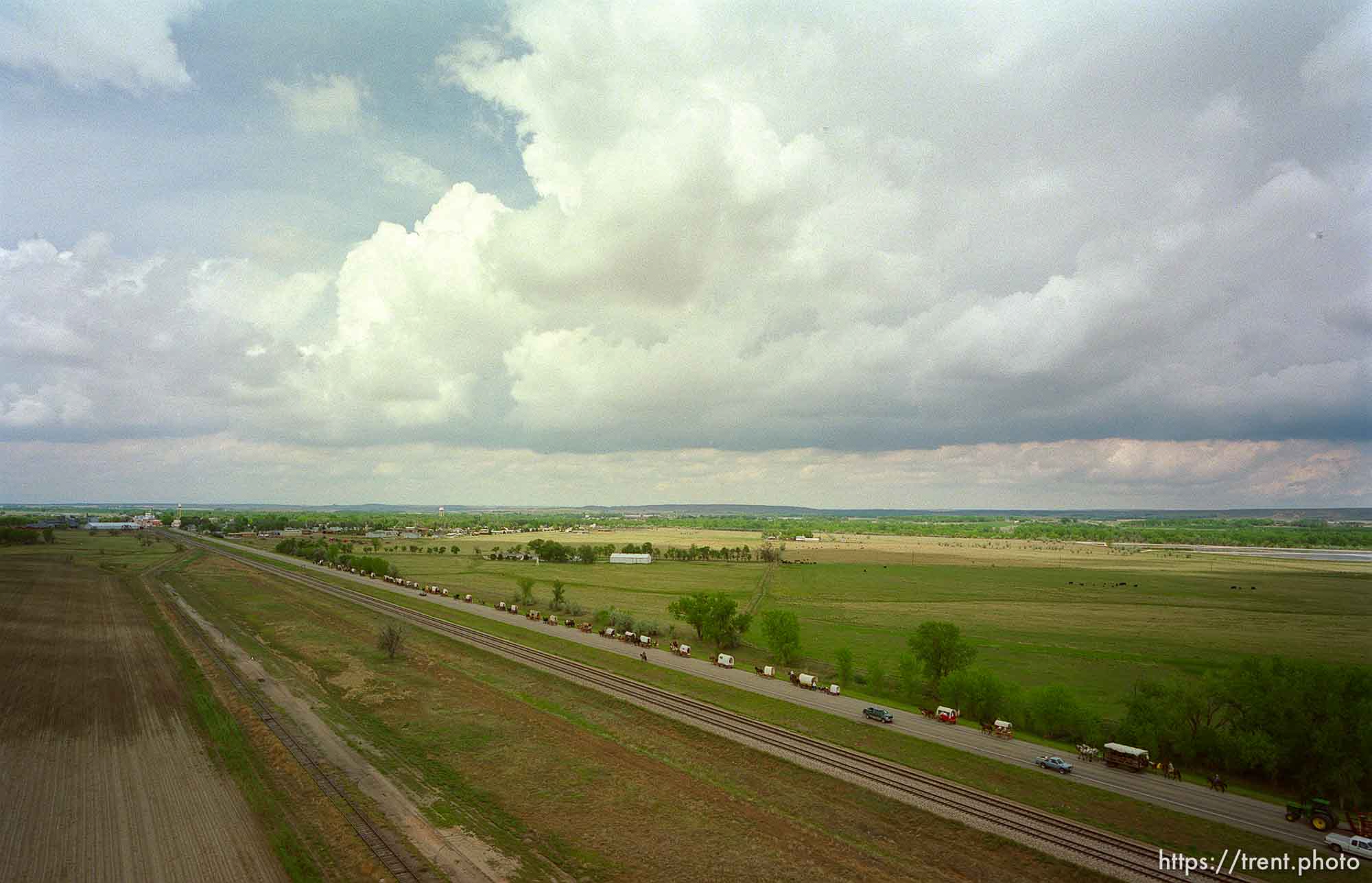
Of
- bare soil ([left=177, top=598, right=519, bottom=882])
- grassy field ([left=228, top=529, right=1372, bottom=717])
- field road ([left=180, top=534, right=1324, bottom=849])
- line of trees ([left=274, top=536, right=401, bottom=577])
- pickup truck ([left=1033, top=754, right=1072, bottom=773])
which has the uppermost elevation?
bare soil ([left=177, top=598, right=519, bottom=882])

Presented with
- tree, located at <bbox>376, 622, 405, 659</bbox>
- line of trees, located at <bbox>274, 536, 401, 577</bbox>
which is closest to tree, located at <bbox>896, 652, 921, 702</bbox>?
tree, located at <bbox>376, 622, 405, 659</bbox>

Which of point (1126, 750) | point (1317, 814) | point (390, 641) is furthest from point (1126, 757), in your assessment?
point (390, 641)

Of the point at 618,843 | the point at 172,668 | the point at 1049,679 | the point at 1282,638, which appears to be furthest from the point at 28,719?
the point at 1282,638

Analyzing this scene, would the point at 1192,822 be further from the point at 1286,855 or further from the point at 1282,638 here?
the point at 1282,638

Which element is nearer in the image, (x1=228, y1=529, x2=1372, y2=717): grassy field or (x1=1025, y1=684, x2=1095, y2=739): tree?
(x1=1025, y1=684, x2=1095, y2=739): tree

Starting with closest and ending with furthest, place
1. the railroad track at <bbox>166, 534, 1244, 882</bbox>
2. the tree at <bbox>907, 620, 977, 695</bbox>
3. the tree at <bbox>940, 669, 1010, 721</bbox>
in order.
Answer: the railroad track at <bbox>166, 534, 1244, 882</bbox> < the tree at <bbox>940, 669, 1010, 721</bbox> < the tree at <bbox>907, 620, 977, 695</bbox>

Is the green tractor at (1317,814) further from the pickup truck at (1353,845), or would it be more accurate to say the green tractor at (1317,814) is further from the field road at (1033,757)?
the pickup truck at (1353,845)

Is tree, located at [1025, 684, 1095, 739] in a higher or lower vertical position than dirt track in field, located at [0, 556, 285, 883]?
lower

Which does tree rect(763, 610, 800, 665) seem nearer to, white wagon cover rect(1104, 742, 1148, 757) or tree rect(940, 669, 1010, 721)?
tree rect(940, 669, 1010, 721)
